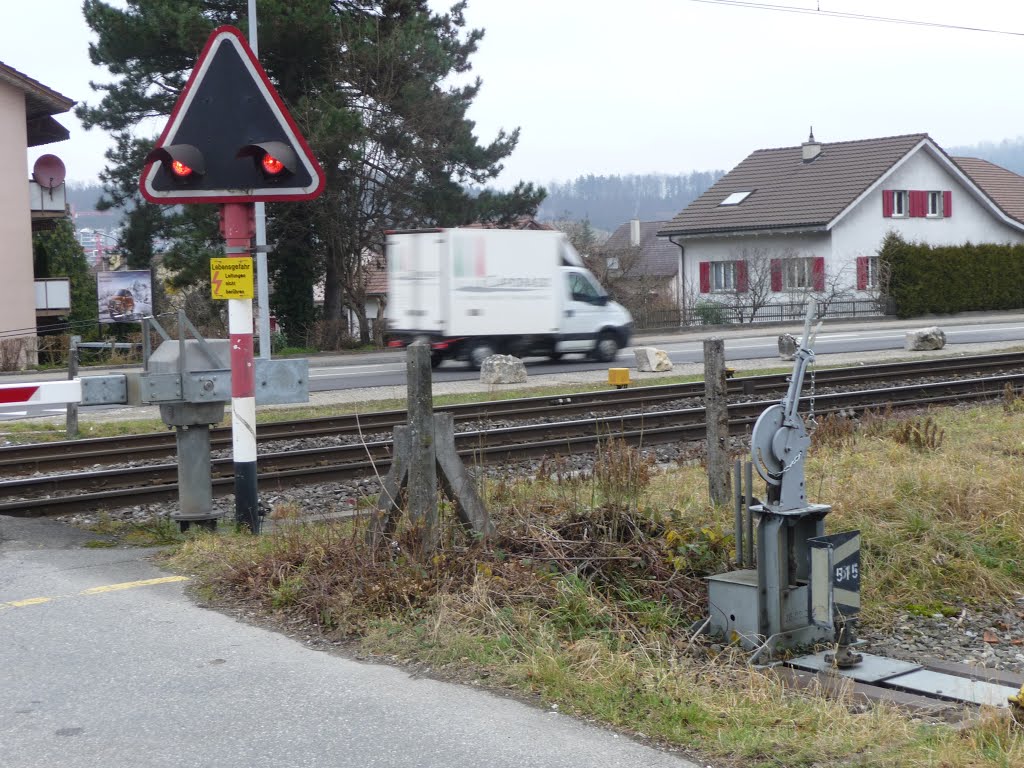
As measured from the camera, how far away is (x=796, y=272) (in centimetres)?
4722

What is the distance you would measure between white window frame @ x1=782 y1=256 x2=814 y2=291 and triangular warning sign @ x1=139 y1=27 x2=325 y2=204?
41316 mm

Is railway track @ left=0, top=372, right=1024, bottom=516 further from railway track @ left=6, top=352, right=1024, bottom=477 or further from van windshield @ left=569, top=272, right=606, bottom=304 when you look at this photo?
van windshield @ left=569, top=272, right=606, bottom=304

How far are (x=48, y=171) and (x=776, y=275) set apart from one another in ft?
85.4

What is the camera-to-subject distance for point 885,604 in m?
6.30

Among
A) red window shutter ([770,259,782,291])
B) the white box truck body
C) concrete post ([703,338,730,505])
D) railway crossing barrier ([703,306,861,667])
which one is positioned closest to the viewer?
railway crossing barrier ([703,306,861,667])

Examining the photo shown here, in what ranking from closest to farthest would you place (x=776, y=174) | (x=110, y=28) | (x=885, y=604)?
1. (x=885, y=604)
2. (x=110, y=28)
3. (x=776, y=174)

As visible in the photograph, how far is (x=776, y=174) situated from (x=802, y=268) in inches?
340

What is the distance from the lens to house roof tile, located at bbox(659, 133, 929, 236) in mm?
50188

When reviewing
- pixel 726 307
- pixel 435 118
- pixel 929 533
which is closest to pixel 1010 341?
pixel 726 307

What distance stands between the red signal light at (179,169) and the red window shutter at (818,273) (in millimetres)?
41397

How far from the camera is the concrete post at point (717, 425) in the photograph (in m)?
8.12

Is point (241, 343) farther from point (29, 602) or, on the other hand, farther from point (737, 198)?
point (737, 198)

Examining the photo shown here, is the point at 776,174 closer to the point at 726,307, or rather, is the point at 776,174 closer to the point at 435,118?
the point at 726,307

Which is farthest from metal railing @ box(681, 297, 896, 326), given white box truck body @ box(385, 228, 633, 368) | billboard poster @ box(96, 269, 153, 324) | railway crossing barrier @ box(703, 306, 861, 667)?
railway crossing barrier @ box(703, 306, 861, 667)
